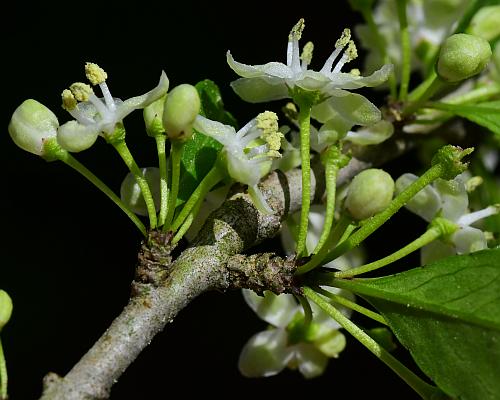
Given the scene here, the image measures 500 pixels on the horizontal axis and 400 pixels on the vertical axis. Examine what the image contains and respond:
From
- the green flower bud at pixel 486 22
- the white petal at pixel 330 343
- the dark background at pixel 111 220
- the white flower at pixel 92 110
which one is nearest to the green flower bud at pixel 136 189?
the white flower at pixel 92 110

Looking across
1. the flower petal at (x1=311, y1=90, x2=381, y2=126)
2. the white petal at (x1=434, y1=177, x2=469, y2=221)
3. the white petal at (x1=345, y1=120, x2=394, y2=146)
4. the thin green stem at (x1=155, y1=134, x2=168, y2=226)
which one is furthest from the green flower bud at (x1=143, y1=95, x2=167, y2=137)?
the white petal at (x1=434, y1=177, x2=469, y2=221)

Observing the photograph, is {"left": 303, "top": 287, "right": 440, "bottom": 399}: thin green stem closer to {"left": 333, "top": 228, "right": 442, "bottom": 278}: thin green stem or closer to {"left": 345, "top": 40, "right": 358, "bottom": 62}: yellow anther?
{"left": 333, "top": 228, "right": 442, "bottom": 278}: thin green stem

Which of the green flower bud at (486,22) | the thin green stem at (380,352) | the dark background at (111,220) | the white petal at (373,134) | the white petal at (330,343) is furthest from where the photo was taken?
the dark background at (111,220)

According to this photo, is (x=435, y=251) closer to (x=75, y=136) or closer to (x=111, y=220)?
(x=75, y=136)

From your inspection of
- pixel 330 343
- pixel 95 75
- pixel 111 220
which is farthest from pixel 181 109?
pixel 111 220

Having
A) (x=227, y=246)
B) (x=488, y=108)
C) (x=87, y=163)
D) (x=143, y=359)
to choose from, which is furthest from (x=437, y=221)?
(x=143, y=359)

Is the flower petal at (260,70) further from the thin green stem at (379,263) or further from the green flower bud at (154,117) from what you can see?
the thin green stem at (379,263)
